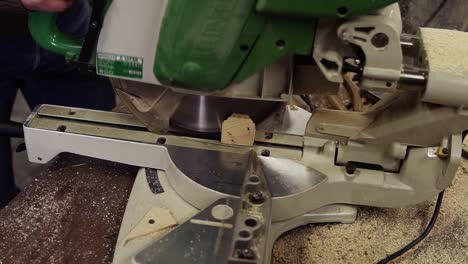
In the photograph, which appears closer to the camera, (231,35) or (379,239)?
(231,35)

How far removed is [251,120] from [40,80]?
97 cm

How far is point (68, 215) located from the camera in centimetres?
109

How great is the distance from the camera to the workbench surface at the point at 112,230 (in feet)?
3.33

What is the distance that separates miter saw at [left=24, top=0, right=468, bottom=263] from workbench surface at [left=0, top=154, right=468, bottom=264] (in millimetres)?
51

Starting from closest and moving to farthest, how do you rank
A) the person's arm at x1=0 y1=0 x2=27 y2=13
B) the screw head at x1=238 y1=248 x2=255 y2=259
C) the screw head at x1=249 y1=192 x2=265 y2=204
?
1. the screw head at x1=238 y1=248 x2=255 y2=259
2. the screw head at x1=249 y1=192 x2=265 y2=204
3. the person's arm at x1=0 y1=0 x2=27 y2=13

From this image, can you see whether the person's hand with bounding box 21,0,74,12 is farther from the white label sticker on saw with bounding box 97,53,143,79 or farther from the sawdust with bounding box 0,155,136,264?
the sawdust with bounding box 0,155,136,264

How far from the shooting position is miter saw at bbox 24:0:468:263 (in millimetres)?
869

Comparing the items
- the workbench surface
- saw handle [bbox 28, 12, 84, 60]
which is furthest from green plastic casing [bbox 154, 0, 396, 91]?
the workbench surface

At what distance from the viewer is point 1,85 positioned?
5.20 feet

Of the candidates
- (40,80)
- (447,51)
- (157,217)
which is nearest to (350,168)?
(447,51)

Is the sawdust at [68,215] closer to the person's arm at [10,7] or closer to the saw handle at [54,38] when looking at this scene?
the saw handle at [54,38]

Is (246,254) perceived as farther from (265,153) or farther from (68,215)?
(68,215)

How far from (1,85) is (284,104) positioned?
0.96m

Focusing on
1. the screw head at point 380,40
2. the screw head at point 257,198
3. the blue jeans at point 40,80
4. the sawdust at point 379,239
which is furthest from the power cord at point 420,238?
the blue jeans at point 40,80
